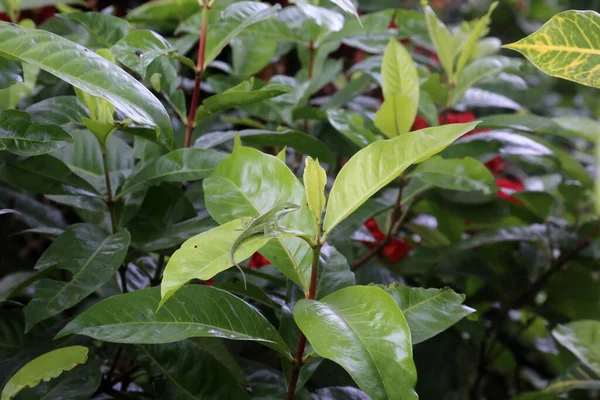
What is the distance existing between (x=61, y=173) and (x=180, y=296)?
0.23m

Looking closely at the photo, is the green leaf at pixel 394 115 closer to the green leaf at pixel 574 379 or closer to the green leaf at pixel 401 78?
the green leaf at pixel 401 78

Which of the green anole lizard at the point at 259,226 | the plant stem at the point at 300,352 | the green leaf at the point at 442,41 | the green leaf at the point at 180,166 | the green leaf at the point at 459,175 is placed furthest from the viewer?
Result: the green leaf at the point at 442,41

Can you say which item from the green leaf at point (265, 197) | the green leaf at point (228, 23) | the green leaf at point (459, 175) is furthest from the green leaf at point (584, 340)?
the green leaf at point (228, 23)

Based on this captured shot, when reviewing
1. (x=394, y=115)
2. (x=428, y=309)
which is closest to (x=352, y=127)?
Result: (x=394, y=115)

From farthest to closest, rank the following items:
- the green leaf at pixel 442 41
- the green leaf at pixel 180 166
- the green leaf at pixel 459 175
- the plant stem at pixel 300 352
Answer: the green leaf at pixel 442 41, the green leaf at pixel 459 175, the green leaf at pixel 180 166, the plant stem at pixel 300 352

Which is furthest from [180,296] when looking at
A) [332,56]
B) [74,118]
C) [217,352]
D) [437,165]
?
[332,56]

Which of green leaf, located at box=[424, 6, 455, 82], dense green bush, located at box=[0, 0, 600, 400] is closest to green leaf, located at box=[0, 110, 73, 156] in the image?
dense green bush, located at box=[0, 0, 600, 400]

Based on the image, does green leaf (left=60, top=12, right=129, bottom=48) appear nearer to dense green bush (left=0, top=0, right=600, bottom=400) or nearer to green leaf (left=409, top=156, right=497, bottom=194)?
dense green bush (left=0, top=0, right=600, bottom=400)

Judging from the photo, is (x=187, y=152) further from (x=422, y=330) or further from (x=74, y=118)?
(x=422, y=330)

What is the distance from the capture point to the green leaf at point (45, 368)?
1.75 ft

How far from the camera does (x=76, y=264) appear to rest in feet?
1.92

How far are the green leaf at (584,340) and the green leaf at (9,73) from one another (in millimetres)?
732

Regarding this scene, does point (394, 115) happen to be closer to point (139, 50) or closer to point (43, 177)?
point (139, 50)

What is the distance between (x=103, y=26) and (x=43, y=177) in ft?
0.66
